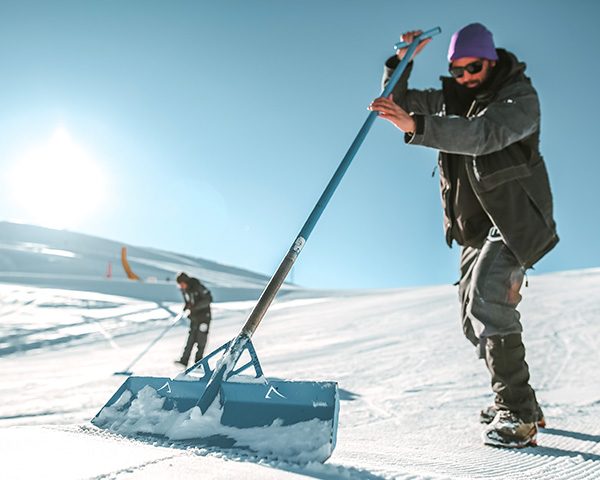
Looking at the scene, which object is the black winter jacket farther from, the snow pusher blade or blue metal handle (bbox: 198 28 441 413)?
the snow pusher blade

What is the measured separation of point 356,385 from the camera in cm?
501

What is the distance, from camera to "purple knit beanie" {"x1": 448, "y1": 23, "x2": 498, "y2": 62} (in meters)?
2.55

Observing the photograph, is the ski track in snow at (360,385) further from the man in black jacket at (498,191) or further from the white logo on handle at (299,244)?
the white logo on handle at (299,244)

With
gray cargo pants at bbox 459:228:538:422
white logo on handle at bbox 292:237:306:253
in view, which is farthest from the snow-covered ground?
white logo on handle at bbox 292:237:306:253

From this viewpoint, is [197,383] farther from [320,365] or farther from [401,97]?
[320,365]

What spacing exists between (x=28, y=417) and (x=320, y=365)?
3.42m

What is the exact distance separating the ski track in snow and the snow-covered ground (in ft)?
0.04

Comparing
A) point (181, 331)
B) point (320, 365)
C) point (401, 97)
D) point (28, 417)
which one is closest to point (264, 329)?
point (181, 331)

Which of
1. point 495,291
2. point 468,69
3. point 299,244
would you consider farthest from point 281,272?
point 468,69

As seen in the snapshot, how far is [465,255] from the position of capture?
2900 mm

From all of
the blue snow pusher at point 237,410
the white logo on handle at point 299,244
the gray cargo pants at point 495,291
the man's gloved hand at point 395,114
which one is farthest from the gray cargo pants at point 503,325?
the blue snow pusher at point 237,410

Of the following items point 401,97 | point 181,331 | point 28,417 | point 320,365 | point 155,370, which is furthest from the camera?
point 181,331

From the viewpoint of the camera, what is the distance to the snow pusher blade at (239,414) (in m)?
1.75

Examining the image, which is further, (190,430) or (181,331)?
(181,331)
